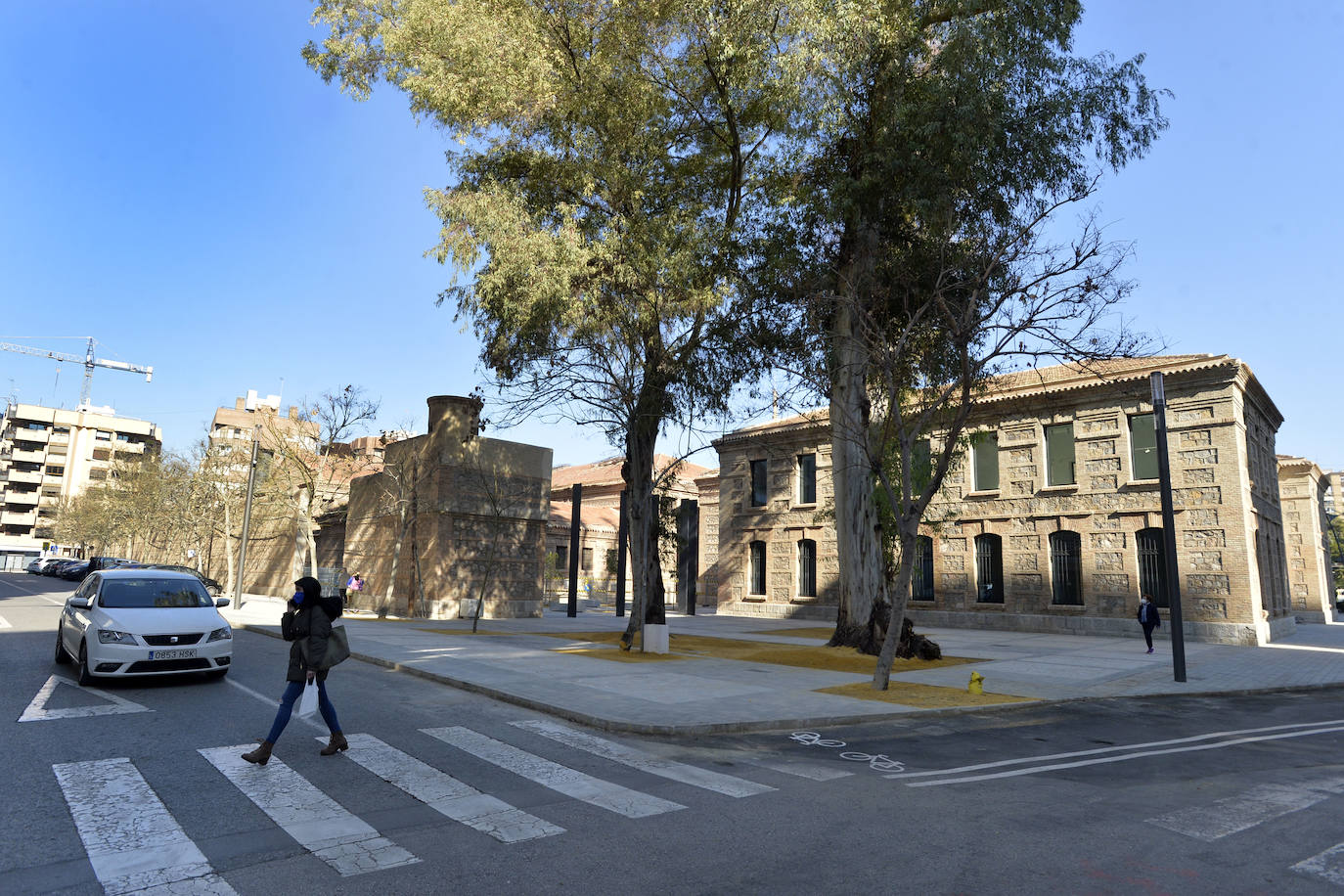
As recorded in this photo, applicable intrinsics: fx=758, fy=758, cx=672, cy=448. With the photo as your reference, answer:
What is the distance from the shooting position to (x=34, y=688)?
954 centimetres

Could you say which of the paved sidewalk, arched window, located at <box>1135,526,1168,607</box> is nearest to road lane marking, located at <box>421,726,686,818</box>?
the paved sidewalk

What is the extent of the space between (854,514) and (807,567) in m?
16.7

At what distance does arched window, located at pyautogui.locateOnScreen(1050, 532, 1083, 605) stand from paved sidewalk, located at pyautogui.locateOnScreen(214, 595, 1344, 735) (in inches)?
88.1

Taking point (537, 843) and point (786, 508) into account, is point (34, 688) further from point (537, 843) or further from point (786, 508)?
point (786, 508)

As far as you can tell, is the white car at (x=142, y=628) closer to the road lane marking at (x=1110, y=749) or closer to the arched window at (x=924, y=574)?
the road lane marking at (x=1110, y=749)

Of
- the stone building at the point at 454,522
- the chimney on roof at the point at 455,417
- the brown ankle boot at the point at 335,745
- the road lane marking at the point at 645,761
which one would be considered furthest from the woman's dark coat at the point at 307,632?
the chimney on roof at the point at 455,417

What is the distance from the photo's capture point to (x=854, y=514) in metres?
17.9

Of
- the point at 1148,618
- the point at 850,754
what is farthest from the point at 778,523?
the point at 850,754

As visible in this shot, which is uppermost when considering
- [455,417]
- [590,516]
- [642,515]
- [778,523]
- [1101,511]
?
[455,417]

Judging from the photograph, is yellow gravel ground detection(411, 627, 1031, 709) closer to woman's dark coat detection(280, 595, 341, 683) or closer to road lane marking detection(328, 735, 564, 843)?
road lane marking detection(328, 735, 564, 843)

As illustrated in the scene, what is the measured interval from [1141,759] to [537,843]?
653 cm

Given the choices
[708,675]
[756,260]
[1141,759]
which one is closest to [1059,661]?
[708,675]

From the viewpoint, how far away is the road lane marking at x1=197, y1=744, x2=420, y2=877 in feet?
14.8

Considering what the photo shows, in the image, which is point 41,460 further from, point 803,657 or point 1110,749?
point 1110,749
